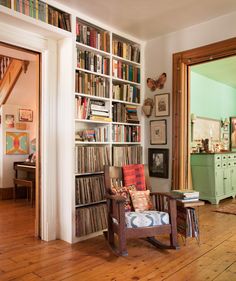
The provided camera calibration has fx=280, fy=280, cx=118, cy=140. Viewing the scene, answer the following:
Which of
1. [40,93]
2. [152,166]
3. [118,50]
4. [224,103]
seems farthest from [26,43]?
[224,103]

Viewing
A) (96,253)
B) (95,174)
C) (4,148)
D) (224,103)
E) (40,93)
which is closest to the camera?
(96,253)

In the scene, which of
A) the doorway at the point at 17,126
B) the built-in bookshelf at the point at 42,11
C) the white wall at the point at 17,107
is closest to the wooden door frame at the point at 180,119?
the built-in bookshelf at the point at 42,11

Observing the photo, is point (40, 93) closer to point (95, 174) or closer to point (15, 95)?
point (95, 174)

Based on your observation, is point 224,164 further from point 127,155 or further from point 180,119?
point 127,155

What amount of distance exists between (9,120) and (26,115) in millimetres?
404

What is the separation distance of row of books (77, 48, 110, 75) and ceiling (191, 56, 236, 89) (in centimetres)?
204

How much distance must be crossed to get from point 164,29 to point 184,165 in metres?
1.91

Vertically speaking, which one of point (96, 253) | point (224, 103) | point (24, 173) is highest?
point (224, 103)

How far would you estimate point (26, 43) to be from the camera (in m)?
3.14

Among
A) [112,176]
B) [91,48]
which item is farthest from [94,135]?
[91,48]

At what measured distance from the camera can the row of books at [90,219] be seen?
3.32 meters

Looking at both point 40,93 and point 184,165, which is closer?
point 40,93

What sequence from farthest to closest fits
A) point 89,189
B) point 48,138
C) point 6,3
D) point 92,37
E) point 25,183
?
point 25,183 < point 92,37 < point 89,189 < point 48,138 < point 6,3

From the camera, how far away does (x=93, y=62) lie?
3605 millimetres
